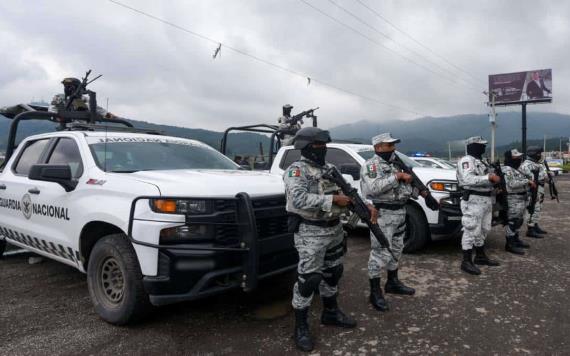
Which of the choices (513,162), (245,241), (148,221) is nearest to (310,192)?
(245,241)

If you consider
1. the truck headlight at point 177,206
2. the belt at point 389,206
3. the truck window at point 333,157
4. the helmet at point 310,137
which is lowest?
the belt at point 389,206

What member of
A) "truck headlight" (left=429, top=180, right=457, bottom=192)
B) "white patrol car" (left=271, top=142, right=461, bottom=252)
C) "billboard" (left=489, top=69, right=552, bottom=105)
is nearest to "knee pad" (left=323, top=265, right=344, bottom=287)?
"white patrol car" (left=271, top=142, right=461, bottom=252)

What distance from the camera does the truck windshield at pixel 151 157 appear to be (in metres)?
3.45

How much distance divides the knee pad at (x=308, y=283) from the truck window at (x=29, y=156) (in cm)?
327

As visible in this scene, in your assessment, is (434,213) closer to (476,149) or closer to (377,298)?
(476,149)

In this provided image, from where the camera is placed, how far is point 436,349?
267 cm

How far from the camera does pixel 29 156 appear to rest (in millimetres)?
4387

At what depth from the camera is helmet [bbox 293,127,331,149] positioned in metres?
2.78

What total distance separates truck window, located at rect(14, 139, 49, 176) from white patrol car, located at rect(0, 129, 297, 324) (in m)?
0.31

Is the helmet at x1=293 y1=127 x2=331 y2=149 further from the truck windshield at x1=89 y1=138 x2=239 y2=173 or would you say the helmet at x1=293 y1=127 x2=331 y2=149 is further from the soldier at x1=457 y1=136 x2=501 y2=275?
the soldier at x1=457 y1=136 x2=501 y2=275

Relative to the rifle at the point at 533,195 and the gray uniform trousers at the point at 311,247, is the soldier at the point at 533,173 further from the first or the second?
the gray uniform trousers at the point at 311,247

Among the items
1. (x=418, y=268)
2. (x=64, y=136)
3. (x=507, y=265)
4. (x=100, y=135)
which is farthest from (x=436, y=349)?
(x=64, y=136)

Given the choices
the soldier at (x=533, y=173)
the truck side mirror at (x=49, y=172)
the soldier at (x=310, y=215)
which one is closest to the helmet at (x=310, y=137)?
the soldier at (x=310, y=215)

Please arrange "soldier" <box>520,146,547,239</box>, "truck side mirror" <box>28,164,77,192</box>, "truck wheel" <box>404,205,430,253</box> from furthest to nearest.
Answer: "soldier" <box>520,146,547,239</box> → "truck wheel" <box>404,205,430,253</box> → "truck side mirror" <box>28,164,77,192</box>
